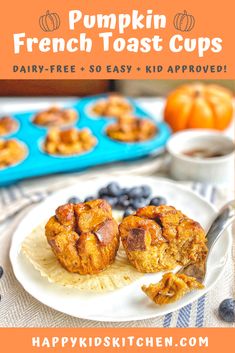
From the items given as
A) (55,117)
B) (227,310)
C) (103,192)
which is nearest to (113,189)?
(103,192)

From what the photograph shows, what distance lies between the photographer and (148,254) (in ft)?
4.50

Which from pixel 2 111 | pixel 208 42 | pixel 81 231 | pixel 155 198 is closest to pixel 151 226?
pixel 81 231

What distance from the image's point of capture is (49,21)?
51.3 inches

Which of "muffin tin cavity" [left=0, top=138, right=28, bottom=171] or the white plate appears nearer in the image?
the white plate

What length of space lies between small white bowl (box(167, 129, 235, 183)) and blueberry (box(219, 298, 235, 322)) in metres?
0.82

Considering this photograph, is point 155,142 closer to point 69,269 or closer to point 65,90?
point 65,90

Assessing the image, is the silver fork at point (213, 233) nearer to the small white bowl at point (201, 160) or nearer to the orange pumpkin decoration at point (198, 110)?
the small white bowl at point (201, 160)

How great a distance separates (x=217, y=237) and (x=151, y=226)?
261mm

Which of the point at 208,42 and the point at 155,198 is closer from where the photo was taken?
the point at 208,42

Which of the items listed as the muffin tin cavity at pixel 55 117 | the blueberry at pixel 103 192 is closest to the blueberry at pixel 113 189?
the blueberry at pixel 103 192

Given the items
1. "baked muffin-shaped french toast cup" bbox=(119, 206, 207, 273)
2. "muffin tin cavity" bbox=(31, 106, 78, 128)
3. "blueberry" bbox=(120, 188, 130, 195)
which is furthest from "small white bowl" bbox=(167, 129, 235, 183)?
"baked muffin-shaped french toast cup" bbox=(119, 206, 207, 273)

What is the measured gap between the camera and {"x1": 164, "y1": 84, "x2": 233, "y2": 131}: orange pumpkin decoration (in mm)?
2551

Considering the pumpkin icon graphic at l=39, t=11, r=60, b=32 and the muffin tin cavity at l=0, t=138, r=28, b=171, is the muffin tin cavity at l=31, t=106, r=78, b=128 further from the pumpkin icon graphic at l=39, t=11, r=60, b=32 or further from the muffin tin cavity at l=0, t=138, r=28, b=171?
the pumpkin icon graphic at l=39, t=11, r=60, b=32

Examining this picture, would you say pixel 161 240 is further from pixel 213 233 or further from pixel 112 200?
pixel 112 200
